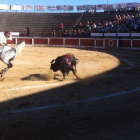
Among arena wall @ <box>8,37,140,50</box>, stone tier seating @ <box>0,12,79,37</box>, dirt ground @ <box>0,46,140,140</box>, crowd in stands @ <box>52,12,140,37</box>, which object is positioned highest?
stone tier seating @ <box>0,12,79,37</box>

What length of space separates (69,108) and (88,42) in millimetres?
23016

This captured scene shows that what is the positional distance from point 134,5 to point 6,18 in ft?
61.2

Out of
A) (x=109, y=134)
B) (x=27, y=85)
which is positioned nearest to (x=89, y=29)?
(x=27, y=85)

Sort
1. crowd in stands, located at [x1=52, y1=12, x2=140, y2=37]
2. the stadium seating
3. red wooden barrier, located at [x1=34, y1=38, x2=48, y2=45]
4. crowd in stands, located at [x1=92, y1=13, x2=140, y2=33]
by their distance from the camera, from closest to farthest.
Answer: crowd in stands, located at [x1=92, y1=13, x2=140, y2=33], crowd in stands, located at [x1=52, y1=12, x2=140, y2=37], red wooden barrier, located at [x1=34, y1=38, x2=48, y2=45], the stadium seating

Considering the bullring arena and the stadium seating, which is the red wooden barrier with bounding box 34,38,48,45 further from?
the bullring arena

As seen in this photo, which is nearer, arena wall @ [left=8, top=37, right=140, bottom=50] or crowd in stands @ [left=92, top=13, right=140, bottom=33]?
arena wall @ [left=8, top=37, right=140, bottom=50]

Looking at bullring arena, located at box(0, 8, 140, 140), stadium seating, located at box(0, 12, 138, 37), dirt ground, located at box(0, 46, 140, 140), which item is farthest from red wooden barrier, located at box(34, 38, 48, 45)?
dirt ground, located at box(0, 46, 140, 140)

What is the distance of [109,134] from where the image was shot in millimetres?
5141

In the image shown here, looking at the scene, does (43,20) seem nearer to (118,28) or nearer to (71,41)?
(71,41)

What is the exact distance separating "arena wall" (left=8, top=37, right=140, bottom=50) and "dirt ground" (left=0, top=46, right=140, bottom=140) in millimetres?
16059

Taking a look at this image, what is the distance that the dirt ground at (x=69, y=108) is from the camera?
5.25 metres

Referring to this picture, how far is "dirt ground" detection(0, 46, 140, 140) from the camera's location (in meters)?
5.25

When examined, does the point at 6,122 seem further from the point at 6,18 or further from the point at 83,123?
the point at 6,18

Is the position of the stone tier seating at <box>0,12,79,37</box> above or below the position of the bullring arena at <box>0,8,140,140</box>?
above
